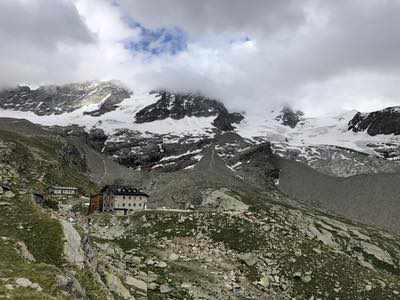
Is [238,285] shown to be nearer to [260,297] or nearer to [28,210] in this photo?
[260,297]

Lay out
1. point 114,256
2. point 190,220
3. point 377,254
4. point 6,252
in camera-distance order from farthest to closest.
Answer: point 377,254 → point 190,220 → point 114,256 → point 6,252

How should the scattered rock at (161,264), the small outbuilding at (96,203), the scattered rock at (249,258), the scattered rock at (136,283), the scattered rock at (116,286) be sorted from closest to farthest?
the scattered rock at (116,286) → the scattered rock at (136,283) → the scattered rock at (161,264) → the scattered rock at (249,258) → the small outbuilding at (96,203)

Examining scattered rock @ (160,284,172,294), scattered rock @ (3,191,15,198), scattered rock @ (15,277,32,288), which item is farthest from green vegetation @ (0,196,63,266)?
scattered rock @ (160,284,172,294)

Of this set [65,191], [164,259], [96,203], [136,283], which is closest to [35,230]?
[136,283]

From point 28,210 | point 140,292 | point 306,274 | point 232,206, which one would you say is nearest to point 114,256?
point 140,292

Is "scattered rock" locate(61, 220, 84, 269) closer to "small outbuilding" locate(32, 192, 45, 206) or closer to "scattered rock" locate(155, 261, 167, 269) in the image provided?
"small outbuilding" locate(32, 192, 45, 206)

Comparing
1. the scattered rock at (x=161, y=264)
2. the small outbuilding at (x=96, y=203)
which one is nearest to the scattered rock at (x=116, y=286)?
the scattered rock at (x=161, y=264)

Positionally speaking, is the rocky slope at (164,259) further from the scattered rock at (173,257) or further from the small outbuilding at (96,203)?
the small outbuilding at (96,203)

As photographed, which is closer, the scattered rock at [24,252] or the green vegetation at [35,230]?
the scattered rock at [24,252]

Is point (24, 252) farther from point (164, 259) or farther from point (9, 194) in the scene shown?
point (164, 259)

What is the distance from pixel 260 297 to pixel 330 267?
1810 cm

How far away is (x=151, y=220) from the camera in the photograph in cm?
8506

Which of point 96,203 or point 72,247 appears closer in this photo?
point 72,247

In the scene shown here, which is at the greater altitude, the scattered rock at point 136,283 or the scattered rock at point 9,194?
the scattered rock at point 9,194
